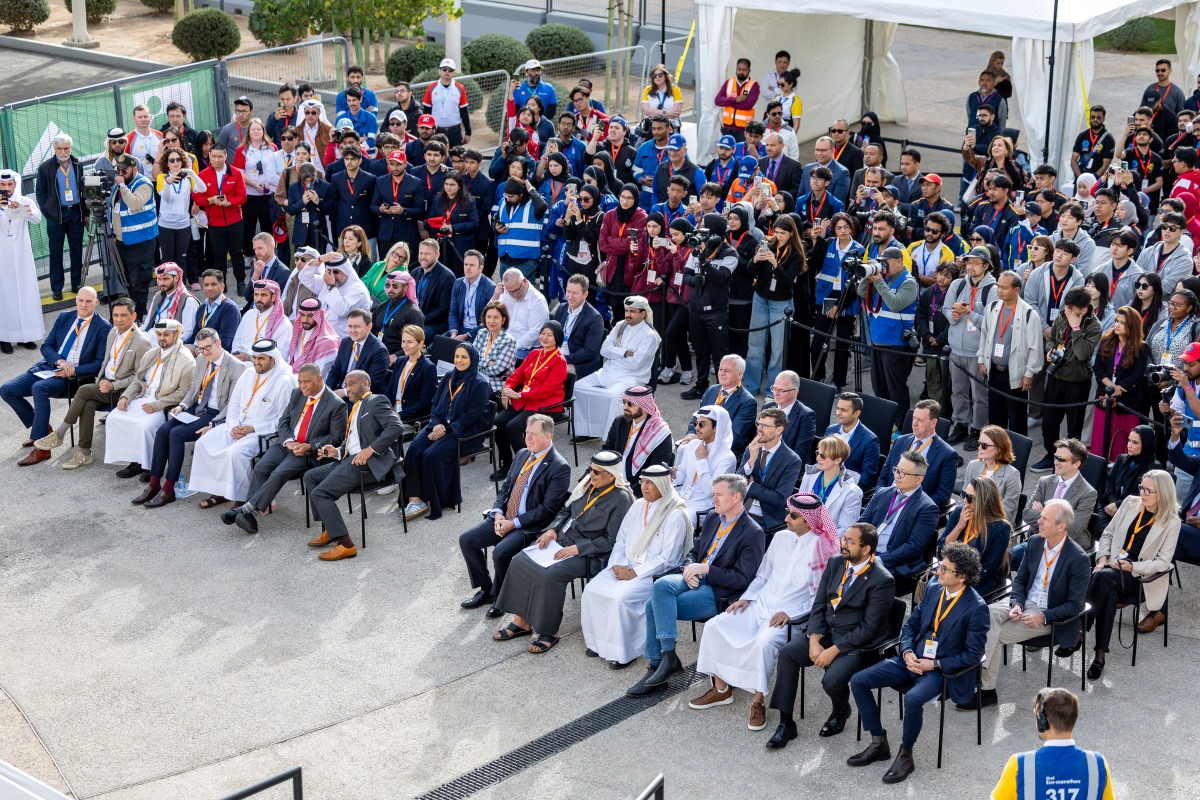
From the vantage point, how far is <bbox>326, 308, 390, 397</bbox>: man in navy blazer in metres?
12.0

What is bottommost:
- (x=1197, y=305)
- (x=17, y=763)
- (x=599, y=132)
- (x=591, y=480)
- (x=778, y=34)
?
(x=17, y=763)

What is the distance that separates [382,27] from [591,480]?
1488 cm

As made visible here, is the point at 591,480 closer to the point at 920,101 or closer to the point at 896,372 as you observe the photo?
the point at 896,372

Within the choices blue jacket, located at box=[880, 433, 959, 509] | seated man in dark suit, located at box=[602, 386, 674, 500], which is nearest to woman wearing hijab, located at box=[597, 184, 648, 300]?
seated man in dark suit, located at box=[602, 386, 674, 500]

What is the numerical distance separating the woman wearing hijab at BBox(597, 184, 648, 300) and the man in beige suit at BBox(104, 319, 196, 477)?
3.92 m

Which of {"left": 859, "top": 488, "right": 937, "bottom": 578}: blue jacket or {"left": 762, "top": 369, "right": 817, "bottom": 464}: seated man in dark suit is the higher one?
{"left": 762, "top": 369, "right": 817, "bottom": 464}: seated man in dark suit

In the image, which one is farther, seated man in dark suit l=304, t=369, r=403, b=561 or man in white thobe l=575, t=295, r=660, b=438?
man in white thobe l=575, t=295, r=660, b=438

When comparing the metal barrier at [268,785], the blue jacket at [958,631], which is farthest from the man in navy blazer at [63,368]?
the blue jacket at [958,631]

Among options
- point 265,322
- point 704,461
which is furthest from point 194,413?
point 704,461

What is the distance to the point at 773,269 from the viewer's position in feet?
42.4

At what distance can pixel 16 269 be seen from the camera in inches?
577

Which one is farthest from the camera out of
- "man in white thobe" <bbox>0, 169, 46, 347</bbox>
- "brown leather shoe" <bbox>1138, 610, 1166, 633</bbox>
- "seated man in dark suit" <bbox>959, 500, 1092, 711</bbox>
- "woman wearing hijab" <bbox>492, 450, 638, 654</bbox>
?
"man in white thobe" <bbox>0, 169, 46, 347</bbox>

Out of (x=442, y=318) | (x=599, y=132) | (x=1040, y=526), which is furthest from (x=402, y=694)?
(x=599, y=132)

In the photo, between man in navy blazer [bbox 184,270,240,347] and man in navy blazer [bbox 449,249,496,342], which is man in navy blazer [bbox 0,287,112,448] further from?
man in navy blazer [bbox 449,249,496,342]
